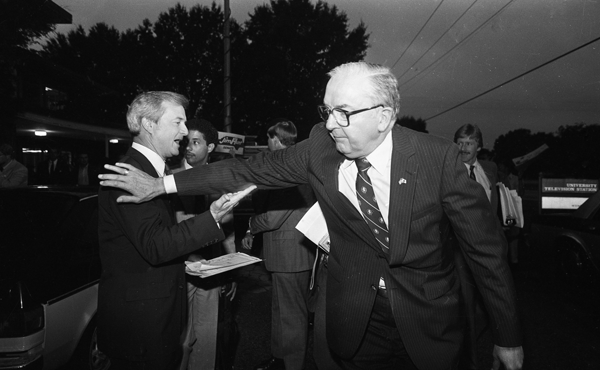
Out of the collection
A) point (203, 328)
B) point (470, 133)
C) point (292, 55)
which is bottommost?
point (203, 328)

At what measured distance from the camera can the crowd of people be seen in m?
1.89

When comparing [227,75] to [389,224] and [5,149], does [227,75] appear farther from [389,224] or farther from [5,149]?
[389,224]

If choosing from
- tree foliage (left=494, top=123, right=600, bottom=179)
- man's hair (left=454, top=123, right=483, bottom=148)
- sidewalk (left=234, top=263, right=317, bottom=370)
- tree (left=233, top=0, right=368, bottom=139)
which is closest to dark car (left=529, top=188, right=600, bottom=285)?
man's hair (left=454, top=123, right=483, bottom=148)

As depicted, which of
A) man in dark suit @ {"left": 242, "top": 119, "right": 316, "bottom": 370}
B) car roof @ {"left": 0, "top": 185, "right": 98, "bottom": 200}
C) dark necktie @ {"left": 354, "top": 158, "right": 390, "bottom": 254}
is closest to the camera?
dark necktie @ {"left": 354, "top": 158, "right": 390, "bottom": 254}

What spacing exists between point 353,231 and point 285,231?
66.1 inches

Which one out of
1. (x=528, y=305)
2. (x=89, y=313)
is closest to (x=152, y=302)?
(x=89, y=313)

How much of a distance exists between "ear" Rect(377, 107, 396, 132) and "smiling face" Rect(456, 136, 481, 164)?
262cm

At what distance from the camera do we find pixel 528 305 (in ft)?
18.7

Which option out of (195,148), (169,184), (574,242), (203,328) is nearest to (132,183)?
(169,184)

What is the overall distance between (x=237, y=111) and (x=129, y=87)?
6.79 m

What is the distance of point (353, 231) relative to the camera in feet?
6.76

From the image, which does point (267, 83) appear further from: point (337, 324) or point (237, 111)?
point (337, 324)

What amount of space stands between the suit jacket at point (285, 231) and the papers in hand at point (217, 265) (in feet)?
2.22

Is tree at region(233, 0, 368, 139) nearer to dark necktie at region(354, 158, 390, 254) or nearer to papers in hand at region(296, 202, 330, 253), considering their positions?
papers in hand at region(296, 202, 330, 253)
